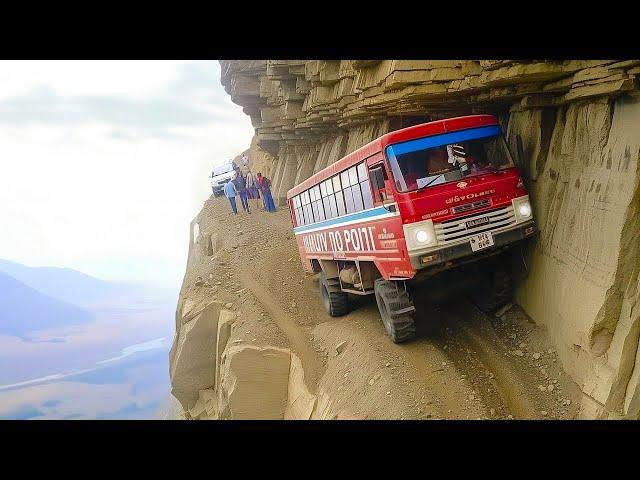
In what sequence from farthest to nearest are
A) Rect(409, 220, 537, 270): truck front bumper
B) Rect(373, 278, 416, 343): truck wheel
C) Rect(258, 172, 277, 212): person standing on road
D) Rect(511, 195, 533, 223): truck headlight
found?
Rect(258, 172, 277, 212): person standing on road → Rect(373, 278, 416, 343): truck wheel → Rect(511, 195, 533, 223): truck headlight → Rect(409, 220, 537, 270): truck front bumper

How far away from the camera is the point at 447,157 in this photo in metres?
9.01

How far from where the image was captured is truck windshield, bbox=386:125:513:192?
28.9ft

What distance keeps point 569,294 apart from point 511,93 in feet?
13.0

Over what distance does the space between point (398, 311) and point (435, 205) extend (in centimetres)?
234

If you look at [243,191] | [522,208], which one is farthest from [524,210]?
[243,191]

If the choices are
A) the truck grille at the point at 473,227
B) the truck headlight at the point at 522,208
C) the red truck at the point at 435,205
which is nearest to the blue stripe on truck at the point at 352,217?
the red truck at the point at 435,205

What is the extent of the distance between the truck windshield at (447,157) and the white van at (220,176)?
2710 centimetres

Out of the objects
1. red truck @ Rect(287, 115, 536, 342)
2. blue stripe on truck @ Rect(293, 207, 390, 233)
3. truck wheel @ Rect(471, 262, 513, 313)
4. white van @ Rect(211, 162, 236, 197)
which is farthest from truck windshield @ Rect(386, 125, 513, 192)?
white van @ Rect(211, 162, 236, 197)

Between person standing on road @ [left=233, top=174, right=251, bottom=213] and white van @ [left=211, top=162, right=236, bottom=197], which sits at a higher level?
white van @ [left=211, top=162, right=236, bottom=197]

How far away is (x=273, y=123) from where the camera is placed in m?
30.0

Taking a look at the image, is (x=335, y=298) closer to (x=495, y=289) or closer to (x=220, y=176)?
(x=495, y=289)

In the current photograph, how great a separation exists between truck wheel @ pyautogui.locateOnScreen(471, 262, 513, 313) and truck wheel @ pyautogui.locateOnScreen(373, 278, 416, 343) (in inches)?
75.7

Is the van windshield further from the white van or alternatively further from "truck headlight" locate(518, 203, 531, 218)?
"truck headlight" locate(518, 203, 531, 218)
